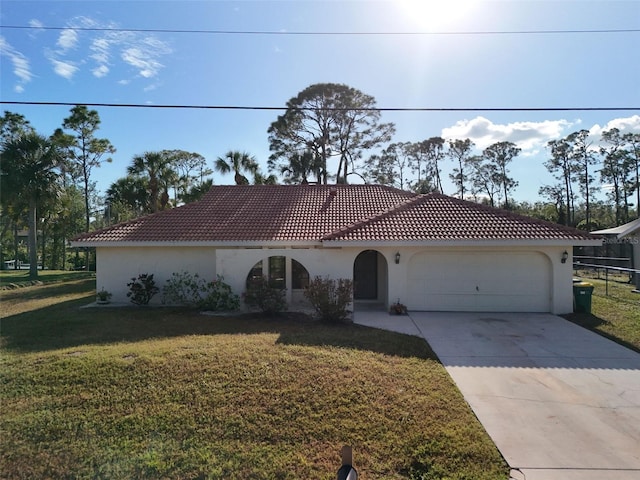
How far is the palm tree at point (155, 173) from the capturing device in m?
Answer: 25.1

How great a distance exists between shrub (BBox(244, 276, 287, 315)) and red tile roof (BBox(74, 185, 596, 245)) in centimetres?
210

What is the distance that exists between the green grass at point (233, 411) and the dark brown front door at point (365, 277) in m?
6.12

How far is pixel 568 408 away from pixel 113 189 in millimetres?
31173

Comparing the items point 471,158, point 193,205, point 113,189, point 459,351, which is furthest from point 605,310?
point 471,158

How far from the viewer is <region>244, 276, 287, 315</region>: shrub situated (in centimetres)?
1147

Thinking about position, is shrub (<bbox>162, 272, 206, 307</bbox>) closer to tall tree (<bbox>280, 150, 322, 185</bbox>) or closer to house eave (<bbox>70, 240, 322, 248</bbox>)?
house eave (<bbox>70, 240, 322, 248</bbox>)

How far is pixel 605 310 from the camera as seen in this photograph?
12.5 metres

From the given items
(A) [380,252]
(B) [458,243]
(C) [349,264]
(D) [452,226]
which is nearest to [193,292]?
(C) [349,264]

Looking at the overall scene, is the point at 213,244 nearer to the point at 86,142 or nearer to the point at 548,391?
the point at 548,391

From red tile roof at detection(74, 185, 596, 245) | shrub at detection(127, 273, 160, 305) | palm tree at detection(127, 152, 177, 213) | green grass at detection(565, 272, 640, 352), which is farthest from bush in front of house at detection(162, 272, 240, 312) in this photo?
palm tree at detection(127, 152, 177, 213)

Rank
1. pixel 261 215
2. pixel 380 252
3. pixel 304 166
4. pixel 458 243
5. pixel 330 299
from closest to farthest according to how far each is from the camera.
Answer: pixel 330 299, pixel 458 243, pixel 380 252, pixel 261 215, pixel 304 166

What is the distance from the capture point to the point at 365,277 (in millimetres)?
14773

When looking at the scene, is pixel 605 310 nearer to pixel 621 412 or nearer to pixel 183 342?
pixel 621 412

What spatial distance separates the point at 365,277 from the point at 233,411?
10.1 metres
